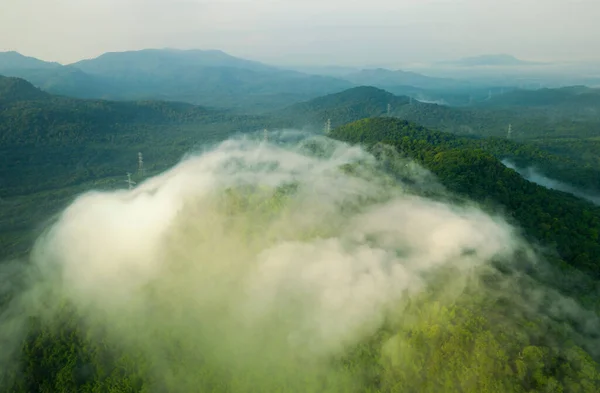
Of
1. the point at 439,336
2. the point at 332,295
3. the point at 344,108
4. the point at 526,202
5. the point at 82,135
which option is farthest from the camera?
the point at 344,108

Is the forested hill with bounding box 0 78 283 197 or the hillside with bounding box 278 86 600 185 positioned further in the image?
the hillside with bounding box 278 86 600 185

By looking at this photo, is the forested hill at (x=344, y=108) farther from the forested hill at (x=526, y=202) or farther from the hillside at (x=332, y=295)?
the hillside at (x=332, y=295)

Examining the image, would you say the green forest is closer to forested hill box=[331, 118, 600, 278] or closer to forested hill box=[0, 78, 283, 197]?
forested hill box=[331, 118, 600, 278]

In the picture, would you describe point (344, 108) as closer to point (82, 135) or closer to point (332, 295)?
point (82, 135)

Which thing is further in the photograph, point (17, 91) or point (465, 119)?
point (465, 119)

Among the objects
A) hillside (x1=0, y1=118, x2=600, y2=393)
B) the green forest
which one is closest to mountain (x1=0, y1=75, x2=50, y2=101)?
the green forest

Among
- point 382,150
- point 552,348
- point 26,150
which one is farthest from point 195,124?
point 552,348

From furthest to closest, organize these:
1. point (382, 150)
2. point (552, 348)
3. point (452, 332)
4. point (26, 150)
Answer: point (26, 150), point (382, 150), point (452, 332), point (552, 348)

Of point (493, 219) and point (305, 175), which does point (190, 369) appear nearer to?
point (305, 175)

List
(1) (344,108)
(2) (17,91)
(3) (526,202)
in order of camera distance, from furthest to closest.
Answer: (1) (344,108)
(2) (17,91)
(3) (526,202)

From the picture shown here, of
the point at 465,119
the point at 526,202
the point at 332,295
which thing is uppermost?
the point at 526,202

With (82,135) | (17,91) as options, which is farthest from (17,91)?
(82,135)
